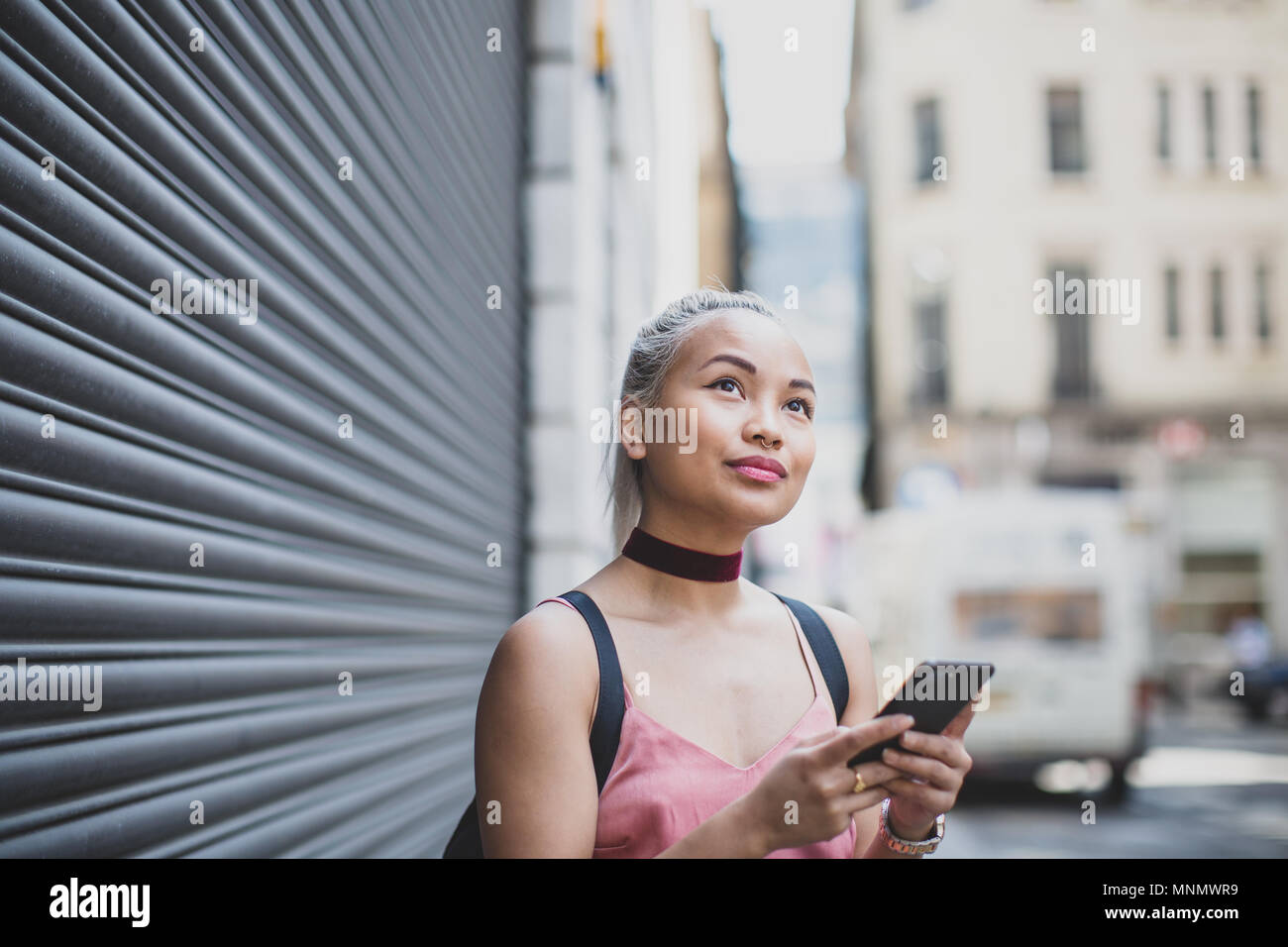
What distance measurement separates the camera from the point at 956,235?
2639cm

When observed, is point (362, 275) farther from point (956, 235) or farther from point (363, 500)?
point (956, 235)

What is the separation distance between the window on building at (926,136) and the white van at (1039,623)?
16176mm

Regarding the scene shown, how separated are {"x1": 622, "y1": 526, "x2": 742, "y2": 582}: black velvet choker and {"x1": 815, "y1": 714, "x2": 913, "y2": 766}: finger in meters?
0.48

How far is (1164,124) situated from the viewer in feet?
84.5

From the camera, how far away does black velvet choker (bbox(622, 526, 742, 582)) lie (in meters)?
1.86

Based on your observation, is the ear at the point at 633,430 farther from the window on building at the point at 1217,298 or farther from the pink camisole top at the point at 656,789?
the window on building at the point at 1217,298

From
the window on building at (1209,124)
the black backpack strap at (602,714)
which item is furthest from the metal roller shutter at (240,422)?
the window on building at (1209,124)

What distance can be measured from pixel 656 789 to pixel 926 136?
27463 mm

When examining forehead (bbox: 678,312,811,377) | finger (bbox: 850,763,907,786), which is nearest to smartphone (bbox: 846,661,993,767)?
finger (bbox: 850,763,907,786)

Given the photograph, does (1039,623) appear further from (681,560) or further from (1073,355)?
(1073,355)

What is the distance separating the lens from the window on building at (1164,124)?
2564cm

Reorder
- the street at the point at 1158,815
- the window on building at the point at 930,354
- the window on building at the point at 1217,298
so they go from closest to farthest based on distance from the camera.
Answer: the street at the point at 1158,815, the window on building at the point at 1217,298, the window on building at the point at 930,354

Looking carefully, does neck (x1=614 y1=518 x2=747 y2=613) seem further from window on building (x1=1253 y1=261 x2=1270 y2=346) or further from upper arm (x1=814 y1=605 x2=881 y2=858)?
window on building (x1=1253 y1=261 x2=1270 y2=346)
